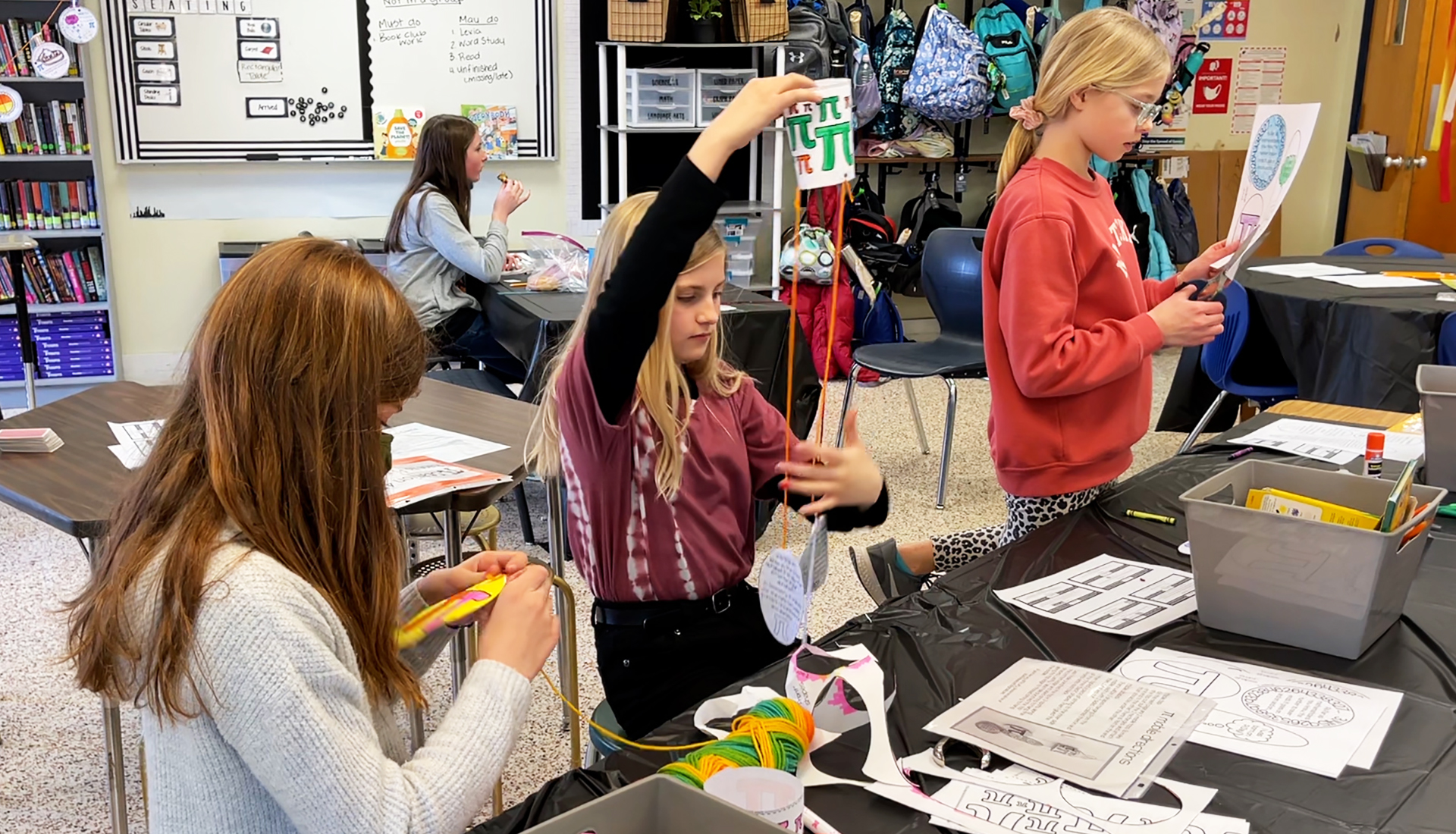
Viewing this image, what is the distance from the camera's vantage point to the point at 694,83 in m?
5.11

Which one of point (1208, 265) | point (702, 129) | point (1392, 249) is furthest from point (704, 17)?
point (1208, 265)

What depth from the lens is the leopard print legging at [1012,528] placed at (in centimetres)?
195

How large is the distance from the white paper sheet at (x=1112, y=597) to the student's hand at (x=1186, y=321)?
470 mm

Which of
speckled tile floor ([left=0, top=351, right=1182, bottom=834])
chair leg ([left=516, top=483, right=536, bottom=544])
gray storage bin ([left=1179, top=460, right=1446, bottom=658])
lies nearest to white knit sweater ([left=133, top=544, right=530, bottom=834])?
speckled tile floor ([left=0, top=351, right=1182, bottom=834])

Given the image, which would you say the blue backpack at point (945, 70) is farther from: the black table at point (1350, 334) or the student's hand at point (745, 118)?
the student's hand at point (745, 118)

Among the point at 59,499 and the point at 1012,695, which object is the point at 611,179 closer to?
the point at 59,499

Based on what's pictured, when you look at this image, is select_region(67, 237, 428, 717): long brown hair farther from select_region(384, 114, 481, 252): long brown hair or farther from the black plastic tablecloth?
select_region(384, 114, 481, 252): long brown hair

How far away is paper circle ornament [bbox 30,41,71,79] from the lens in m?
4.44

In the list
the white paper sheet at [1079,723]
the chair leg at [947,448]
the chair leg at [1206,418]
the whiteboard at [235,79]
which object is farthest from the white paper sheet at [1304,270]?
the whiteboard at [235,79]

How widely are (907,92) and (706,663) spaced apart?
4.24m

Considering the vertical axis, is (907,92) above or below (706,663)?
above

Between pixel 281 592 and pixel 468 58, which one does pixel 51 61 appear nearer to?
pixel 468 58

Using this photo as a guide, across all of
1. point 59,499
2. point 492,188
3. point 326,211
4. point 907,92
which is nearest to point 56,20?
point 326,211

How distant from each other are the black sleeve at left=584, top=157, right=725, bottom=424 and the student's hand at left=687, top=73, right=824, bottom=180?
0.06 ft
